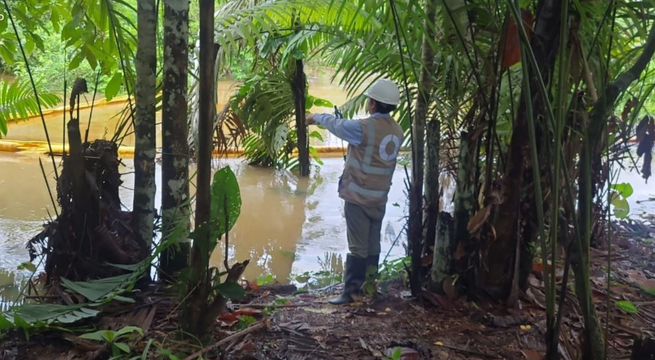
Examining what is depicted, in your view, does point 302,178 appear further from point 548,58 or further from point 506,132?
point 548,58

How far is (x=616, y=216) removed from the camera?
5.06 meters

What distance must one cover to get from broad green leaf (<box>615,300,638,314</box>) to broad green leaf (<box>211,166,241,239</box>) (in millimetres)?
1900

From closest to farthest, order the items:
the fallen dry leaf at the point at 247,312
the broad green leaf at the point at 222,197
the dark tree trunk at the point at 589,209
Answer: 1. the dark tree trunk at the point at 589,209
2. the broad green leaf at the point at 222,197
3. the fallen dry leaf at the point at 247,312

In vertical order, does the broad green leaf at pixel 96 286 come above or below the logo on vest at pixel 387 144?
below

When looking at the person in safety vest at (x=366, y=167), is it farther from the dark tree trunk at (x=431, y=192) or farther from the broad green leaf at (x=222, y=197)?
the broad green leaf at (x=222, y=197)

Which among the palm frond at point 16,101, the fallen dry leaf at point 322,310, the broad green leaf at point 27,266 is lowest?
the broad green leaf at point 27,266

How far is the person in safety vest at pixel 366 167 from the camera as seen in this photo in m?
3.33

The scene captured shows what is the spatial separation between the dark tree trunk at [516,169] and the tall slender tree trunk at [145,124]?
1616 millimetres

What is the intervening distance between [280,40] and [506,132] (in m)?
3.54

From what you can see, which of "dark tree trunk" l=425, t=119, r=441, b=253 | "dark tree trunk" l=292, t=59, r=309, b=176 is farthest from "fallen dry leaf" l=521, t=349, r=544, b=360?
"dark tree trunk" l=292, t=59, r=309, b=176

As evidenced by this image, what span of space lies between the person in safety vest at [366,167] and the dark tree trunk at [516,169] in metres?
0.68

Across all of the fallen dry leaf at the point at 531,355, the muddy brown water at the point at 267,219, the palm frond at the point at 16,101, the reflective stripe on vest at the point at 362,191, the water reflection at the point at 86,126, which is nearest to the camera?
the fallen dry leaf at the point at 531,355

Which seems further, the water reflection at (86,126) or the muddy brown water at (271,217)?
the water reflection at (86,126)

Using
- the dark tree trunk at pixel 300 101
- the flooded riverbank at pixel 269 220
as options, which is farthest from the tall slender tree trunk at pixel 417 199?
the dark tree trunk at pixel 300 101
